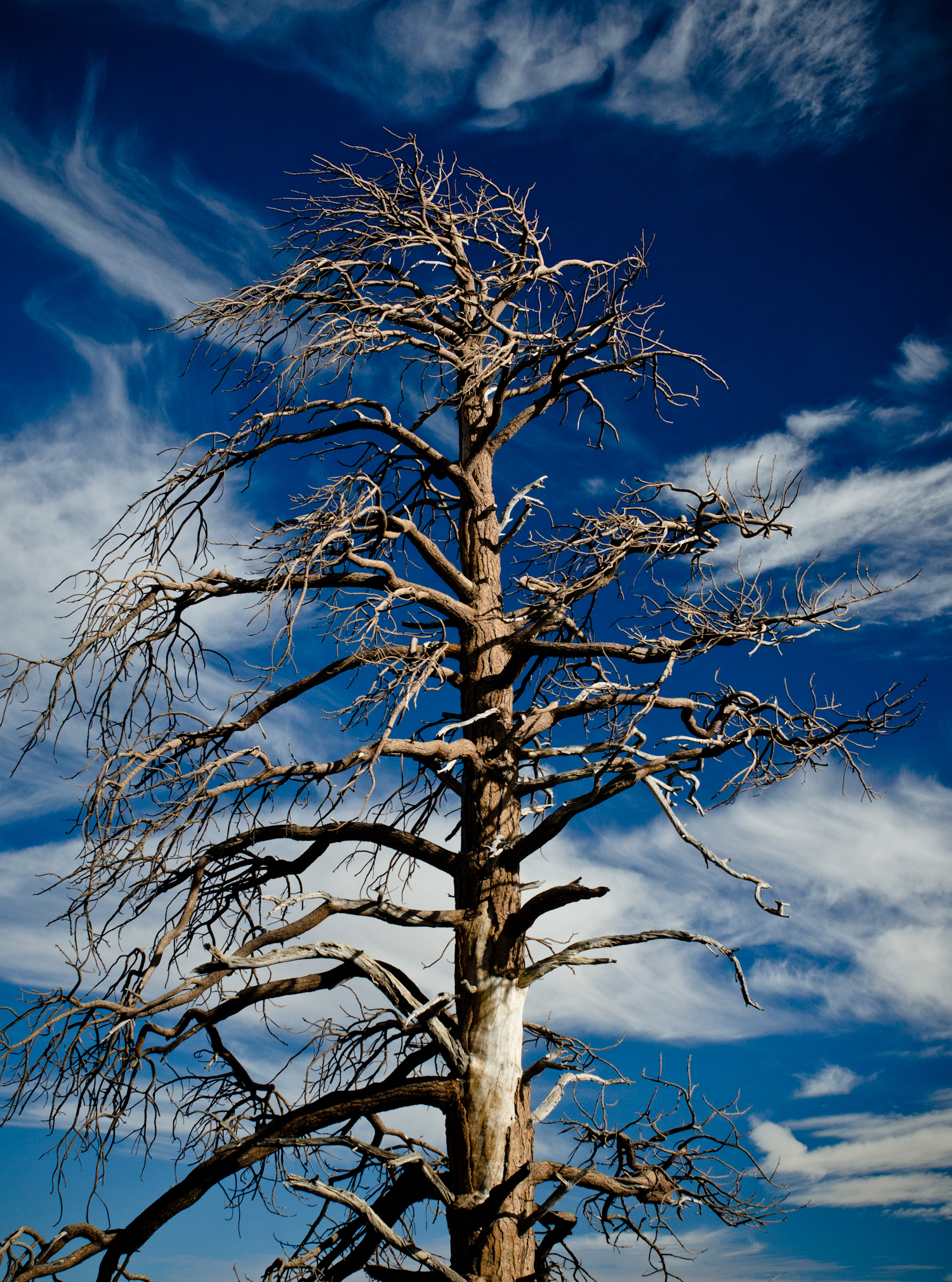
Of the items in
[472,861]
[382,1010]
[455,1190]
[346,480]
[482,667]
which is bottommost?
[455,1190]

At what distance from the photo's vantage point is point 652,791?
19.8 feet

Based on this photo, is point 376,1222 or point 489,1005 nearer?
point 376,1222

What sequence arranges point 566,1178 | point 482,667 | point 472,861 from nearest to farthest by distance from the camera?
1. point 566,1178
2. point 472,861
3. point 482,667

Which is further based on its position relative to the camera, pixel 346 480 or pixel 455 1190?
pixel 346 480

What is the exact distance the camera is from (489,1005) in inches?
235

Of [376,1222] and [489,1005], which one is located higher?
[489,1005]

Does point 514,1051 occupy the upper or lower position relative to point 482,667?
lower

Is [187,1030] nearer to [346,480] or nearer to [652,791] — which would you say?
[652,791]

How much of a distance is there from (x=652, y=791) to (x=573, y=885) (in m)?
0.77

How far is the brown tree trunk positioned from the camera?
546 centimetres

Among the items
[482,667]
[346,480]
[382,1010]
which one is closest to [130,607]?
[346,480]

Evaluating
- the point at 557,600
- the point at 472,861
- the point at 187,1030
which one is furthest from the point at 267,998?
the point at 557,600

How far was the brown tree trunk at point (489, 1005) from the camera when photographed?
17.9 ft

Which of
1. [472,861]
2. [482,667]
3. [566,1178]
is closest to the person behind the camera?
[566,1178]
